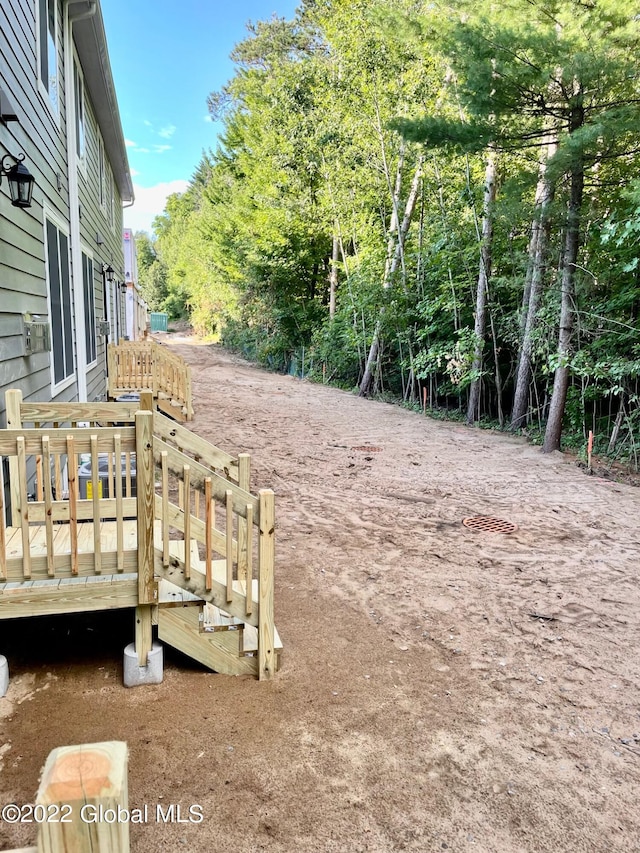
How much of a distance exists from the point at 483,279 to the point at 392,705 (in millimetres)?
10807

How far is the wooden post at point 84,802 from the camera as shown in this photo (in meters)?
0.77

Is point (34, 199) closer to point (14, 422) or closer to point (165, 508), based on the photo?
point (14, 422)

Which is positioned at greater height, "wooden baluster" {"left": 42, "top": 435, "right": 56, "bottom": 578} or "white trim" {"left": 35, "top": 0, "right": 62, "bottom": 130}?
"white trim" {"left": 35, "top": 0, "right": 62, "bottom": 130}

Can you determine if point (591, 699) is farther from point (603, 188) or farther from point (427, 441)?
point (603, 188)

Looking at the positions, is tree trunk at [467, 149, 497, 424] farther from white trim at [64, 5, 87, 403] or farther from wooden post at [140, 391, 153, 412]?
wooden post at [140, 391, 153, 412]

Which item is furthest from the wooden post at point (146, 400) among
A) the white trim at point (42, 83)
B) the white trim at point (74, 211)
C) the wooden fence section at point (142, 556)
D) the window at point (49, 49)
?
the window at point (49, 49)

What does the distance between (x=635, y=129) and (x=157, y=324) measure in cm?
4485

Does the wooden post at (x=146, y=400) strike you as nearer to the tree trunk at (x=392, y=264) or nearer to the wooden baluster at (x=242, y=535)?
the wooden baluster at (x=242, y=535)

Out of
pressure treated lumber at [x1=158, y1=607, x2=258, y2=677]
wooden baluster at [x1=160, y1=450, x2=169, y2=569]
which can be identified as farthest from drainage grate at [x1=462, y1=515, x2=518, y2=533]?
wooden baluster at [x1=160, y1=450, x2=169, y2=569]

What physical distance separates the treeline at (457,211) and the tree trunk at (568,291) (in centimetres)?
4

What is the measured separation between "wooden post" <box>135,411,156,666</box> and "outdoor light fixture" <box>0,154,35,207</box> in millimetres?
2181

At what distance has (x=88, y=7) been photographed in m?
6.66

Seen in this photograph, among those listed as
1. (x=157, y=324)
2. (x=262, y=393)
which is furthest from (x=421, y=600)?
(x=157, y=324)

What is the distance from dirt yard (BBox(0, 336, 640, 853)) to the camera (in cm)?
224
